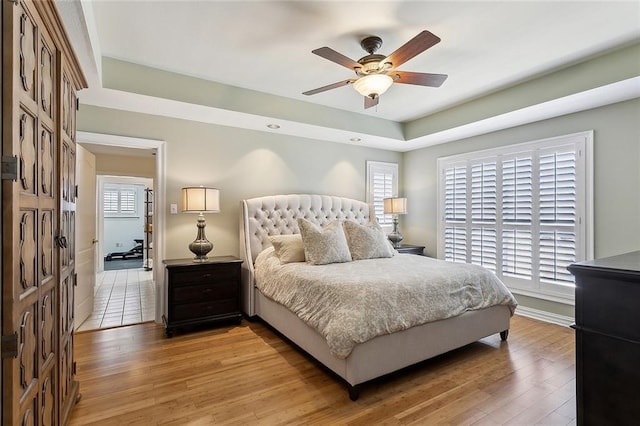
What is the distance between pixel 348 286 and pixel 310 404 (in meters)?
0.82

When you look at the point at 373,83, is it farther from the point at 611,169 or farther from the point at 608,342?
the point at 611,169

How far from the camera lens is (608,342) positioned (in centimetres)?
132

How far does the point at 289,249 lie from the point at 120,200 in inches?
363

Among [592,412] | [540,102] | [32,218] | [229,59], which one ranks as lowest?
[592,412]

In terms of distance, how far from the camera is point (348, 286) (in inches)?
93.9

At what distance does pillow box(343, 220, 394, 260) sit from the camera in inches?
142

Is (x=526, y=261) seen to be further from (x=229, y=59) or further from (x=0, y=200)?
(x=0, y=200)

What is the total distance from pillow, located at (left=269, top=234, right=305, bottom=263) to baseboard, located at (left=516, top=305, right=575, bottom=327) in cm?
284

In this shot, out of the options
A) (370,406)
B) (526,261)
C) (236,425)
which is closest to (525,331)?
(526,261)

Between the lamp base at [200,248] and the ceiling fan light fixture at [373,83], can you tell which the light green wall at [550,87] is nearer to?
the ceiling fan light fixture at [373,83]

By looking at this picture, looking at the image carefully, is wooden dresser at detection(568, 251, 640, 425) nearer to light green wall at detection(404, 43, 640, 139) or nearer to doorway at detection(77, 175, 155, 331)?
light green wall at detection(404, 43, 640, 139)

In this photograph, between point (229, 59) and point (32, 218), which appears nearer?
point (32, 218)

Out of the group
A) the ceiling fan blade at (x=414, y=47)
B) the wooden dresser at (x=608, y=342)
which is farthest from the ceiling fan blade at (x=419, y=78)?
the wooden dresser at (x=608, y=342)

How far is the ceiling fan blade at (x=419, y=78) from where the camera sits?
2543 mm
